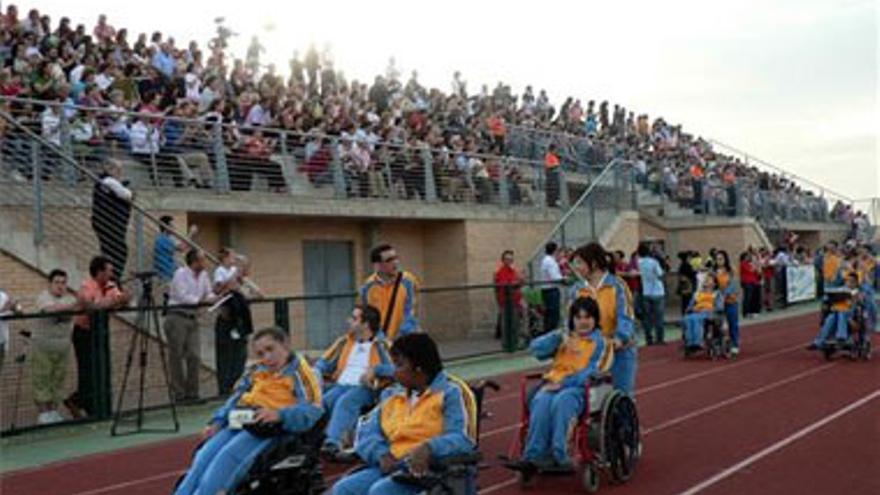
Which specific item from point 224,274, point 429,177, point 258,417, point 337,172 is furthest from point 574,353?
point 429,177

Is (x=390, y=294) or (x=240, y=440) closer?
(x=240, y=440)

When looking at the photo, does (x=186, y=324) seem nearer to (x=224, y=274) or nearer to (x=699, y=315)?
(x=224, y=274)

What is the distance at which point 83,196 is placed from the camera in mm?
15055

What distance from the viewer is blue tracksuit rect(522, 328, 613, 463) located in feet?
26.6

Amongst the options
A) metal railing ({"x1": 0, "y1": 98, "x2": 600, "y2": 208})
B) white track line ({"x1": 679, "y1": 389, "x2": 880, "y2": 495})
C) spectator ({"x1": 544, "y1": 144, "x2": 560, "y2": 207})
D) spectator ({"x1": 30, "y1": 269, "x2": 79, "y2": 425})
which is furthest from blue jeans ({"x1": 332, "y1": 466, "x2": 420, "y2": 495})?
spectator ({"x1": 544, "y1": 144, "x2": 560, "y2": 207})

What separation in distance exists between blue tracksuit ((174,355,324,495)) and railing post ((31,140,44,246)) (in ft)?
23.0

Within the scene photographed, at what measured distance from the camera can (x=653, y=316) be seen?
841 inches

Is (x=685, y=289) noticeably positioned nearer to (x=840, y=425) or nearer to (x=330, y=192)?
(x=330, y=192)

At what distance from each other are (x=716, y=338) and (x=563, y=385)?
1061 cm

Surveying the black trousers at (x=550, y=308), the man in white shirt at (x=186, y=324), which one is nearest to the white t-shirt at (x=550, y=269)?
the black trousers at (x=550, y=308)

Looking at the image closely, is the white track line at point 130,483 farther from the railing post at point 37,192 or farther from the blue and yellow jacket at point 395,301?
the railing post at point 37,192

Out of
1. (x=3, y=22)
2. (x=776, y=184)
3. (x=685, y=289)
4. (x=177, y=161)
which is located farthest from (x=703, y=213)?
(x=3, y=22)

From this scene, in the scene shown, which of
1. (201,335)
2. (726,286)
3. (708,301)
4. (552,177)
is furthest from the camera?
(552,177)

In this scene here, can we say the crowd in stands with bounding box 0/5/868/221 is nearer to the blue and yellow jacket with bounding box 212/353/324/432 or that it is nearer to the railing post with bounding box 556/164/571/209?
the railing post with bounding box 556/164/571/209
